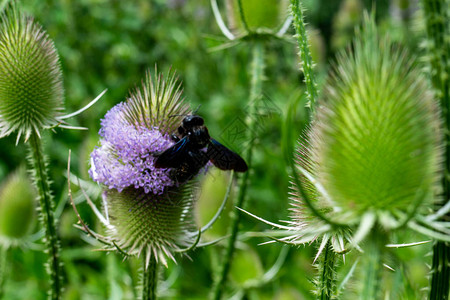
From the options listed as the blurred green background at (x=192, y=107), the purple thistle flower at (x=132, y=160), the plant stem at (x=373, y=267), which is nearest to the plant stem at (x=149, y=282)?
the purple thistle flower at (x=132, y=160)

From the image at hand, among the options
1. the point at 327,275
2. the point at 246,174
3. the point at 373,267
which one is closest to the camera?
the point at 373,267

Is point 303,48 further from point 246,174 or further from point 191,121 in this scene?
point 246,174

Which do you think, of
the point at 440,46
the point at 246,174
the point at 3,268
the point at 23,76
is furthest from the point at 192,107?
the point at 440,46

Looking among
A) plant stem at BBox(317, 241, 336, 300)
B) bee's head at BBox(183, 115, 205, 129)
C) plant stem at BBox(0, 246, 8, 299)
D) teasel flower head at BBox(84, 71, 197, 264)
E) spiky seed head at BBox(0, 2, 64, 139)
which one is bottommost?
plant stem at BBox(0, 246, 8, 299)

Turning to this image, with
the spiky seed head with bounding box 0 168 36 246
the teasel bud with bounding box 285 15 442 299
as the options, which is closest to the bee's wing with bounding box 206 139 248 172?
the teasel bud with bounding box 285 15 442 299

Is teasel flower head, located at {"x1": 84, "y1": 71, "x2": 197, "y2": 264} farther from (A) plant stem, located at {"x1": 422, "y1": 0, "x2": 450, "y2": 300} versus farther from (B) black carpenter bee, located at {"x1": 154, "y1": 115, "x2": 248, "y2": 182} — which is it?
(A) plant stem, located at {"x1": 422, "y1": 0, "x2": 450, "y2": 300}

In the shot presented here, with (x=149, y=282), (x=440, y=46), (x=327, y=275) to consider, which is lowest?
(x=149, y=282)

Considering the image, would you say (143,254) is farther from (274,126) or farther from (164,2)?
(164,2)
